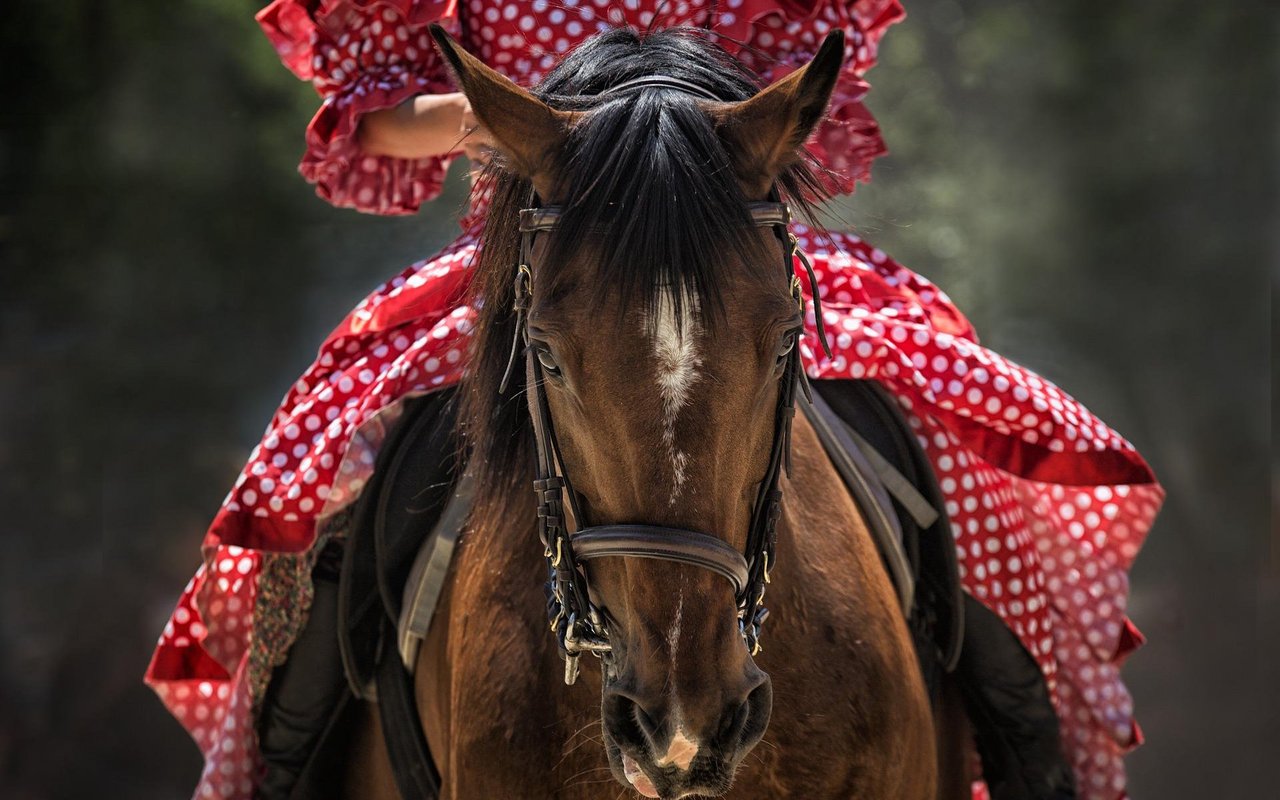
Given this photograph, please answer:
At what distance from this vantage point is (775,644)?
2.07 m

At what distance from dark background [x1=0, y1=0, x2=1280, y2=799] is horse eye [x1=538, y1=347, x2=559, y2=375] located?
435cm

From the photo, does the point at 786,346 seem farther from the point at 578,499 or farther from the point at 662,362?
the point at 578,499

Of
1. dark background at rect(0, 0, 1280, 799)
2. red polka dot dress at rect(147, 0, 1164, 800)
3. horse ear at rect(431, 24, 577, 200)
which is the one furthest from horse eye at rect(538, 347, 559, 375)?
dark background at rect(0, 0, 1280, 799)

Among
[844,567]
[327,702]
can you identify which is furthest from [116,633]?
[844,567]

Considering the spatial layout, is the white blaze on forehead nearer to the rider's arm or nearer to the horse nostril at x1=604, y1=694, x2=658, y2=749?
the horse nostril at x1=604, y1=694, x2=658, y2=749

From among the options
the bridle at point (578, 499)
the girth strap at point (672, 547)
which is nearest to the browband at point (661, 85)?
the bridle at point (578, 499)

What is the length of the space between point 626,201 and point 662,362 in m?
0.21

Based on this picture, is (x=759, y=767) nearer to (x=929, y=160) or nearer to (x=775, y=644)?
(x=775, y=644)

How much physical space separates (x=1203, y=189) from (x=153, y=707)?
5001mm

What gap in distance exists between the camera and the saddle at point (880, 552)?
2434 millimetres

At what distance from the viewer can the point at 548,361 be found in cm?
175

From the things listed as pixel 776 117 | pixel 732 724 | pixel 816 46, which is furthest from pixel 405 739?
pixel 816 46

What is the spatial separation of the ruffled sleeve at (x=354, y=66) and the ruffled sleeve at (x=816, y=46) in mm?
612

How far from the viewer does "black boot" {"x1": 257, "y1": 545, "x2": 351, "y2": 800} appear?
2680mm
